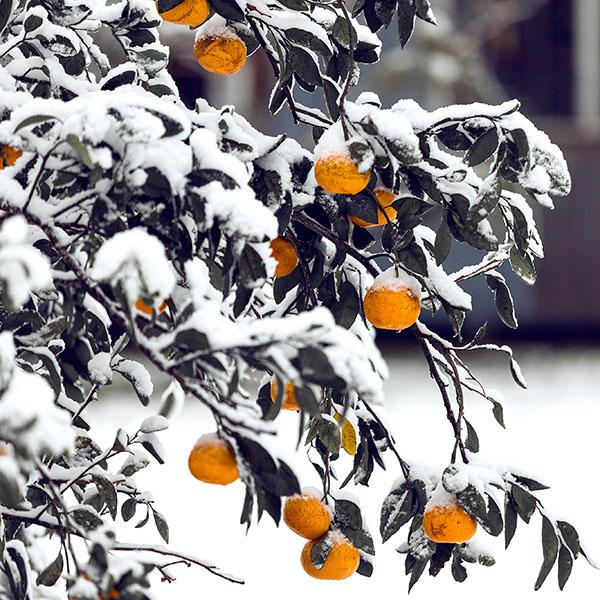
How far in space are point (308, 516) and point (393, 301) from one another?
31 cm

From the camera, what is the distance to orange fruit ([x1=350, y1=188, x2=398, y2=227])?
4.05ft

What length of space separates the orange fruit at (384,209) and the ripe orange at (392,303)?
66 mm

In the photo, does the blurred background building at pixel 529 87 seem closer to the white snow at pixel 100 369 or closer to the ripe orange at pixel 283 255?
the white snow at pixel 100 369

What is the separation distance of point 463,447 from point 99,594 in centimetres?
55

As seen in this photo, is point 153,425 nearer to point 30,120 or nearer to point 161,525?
point 161,525

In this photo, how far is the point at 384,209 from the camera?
1266mm

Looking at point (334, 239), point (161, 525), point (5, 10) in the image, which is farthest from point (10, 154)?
point (161, 525)

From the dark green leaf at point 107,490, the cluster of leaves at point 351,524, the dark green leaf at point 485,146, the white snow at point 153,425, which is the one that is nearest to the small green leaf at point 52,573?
the dark green leaf at point 107,490

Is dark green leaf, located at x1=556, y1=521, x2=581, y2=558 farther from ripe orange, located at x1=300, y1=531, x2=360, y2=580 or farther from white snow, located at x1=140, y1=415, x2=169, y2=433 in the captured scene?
white snow, located at x1=140, y1=415, x2=169, y2=433

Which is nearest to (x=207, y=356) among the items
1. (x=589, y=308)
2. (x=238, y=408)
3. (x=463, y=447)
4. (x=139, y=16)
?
(x=238, y=408)

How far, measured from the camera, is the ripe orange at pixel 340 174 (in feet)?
3.60

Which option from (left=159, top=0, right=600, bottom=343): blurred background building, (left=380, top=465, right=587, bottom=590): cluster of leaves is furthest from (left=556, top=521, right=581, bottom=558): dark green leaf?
(left=159, top=0, right=600, bottom=343): blurred background building

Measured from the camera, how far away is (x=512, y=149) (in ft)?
3.82

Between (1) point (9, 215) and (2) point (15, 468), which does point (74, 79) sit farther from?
(2) point (15, 468)
